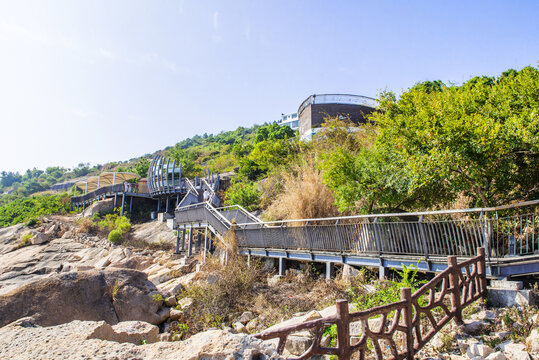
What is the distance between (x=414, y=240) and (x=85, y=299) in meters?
7.43

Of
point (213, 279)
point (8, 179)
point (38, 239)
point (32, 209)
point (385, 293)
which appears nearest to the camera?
point (385, 293)

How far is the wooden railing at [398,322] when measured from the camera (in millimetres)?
3400

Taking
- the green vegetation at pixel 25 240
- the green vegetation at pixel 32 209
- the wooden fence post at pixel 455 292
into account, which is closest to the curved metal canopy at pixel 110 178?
the green vegetation at pixel 32 209

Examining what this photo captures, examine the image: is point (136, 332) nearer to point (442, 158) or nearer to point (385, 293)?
point (385, 293)

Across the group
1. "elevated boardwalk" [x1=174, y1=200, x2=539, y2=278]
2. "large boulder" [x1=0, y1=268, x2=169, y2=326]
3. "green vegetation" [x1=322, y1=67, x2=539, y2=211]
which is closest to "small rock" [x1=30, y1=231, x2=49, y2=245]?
"elevated boardwalk" [x1=174, y1=200, x2=539, y2=278]

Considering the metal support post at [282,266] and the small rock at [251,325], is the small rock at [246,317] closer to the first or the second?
the small rock at [251,325]

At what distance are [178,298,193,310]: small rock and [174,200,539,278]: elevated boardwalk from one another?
3781mm

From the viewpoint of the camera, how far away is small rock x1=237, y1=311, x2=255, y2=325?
811 centimetres

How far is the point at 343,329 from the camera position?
3586 millimetres

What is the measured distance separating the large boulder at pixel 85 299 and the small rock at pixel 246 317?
192 centimetres

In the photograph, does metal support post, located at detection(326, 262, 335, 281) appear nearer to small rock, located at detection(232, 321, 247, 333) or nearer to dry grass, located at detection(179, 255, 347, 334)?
dry grass, located at detection(179, 255, 347, 334)

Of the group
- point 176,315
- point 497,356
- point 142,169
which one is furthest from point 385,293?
point 142,169

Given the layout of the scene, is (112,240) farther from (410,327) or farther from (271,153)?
(410,327)

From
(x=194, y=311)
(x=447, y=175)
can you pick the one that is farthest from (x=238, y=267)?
(x=447, y=175)
